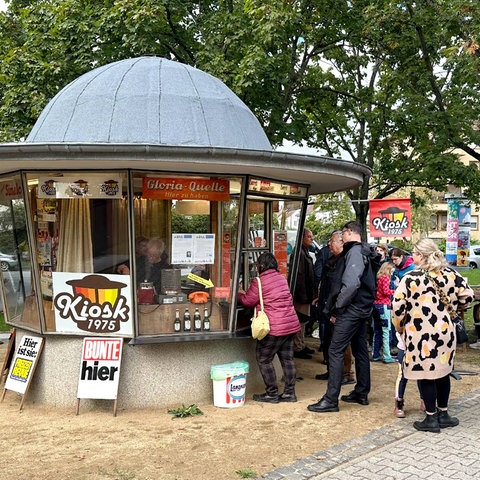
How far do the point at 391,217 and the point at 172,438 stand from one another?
318 inches

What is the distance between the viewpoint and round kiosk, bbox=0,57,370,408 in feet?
23.0

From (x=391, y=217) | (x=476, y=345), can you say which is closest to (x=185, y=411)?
(x=476, y=345)

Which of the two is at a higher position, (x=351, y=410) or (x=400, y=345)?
(x=400, y=345)

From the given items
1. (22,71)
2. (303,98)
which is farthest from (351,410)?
(303,98)

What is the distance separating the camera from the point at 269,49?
45.2 feet

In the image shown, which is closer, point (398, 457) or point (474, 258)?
point (398, 457)

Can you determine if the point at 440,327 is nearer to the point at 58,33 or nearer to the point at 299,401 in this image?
the point at 299,401

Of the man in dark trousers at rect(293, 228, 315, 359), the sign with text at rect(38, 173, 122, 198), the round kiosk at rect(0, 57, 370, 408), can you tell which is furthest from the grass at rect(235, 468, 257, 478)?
the man in dark trousers at rect(293, 228, 315, 359)

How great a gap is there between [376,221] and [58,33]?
8151 millimetres

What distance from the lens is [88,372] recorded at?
6.96 m

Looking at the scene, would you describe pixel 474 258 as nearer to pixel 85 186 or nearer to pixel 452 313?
pixel 452 313

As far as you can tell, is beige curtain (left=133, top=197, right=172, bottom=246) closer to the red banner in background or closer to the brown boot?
the brown boot

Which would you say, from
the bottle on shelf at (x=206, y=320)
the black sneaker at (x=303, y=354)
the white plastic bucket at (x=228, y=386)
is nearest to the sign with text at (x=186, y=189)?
the bottle on shelf at (x=206, y=320)

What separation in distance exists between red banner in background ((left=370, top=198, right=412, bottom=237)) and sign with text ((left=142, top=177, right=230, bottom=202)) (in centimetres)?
615
